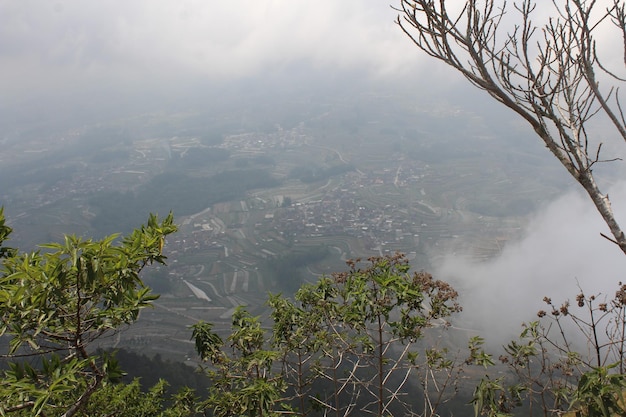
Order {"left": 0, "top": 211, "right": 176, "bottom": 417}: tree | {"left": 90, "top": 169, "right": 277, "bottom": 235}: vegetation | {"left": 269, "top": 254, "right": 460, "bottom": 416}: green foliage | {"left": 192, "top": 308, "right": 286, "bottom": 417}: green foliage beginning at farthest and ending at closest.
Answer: {"left": 90, "top": 169, "right": 277, "bottom": 235}: vegetation < {"left": 269, "top": 254, "right": 460, "bottom": 416}: green foliage < {"left": 192, "top": 308, "right": 286, "bottom": 417}: green foliage < {"left": 0, "top": 211, "right": 176, "bottom": 417}: tree

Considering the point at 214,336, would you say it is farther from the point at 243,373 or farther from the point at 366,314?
the point at 366,314

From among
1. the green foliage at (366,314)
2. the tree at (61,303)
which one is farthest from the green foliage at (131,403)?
the tree at (61,303)

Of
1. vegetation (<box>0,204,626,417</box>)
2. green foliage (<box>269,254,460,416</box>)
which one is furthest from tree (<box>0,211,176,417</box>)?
green foliage (<box>269,254,460,416</box>)

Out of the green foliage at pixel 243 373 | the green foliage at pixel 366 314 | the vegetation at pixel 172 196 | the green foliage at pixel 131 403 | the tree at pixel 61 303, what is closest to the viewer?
the tree at pixel 61 303

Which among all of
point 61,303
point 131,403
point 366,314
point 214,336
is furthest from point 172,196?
point 61,303

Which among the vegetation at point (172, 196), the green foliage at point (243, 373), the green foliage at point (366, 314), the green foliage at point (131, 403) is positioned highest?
the vegetation at point (172, 196)

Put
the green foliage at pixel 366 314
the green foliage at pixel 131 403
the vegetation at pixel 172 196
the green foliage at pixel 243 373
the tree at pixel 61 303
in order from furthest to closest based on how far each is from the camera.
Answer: the vegetation at pixel 172 196
the green foliage at pixel 131 403
the green foliage at pixel 366 314
the green foliage at pixel 243 373
the tree at pixel 61 303

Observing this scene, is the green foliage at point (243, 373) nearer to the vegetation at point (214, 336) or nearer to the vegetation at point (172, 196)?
the vegetation at point (214, 336)

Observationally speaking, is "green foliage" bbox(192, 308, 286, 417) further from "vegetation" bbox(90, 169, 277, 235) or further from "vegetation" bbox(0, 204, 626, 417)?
"vegetation" bbox(90, 169, 277, 235)
